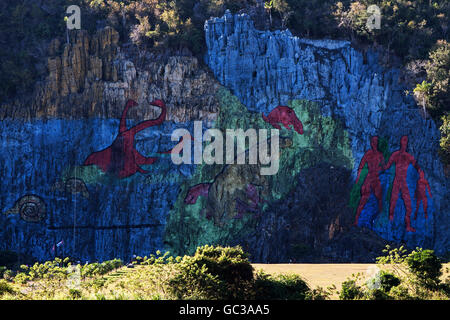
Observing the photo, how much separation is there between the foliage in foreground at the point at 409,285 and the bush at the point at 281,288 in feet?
3.71

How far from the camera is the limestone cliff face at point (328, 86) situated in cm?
2794

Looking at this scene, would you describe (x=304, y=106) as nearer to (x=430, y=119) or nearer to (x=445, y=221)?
(x=430, y=119)

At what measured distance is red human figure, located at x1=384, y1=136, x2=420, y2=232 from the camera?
27391mm

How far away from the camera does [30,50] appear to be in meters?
30.1

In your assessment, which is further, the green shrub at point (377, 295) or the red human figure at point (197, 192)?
the red human figure at point (197, 192)

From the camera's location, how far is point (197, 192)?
27188 millimetres

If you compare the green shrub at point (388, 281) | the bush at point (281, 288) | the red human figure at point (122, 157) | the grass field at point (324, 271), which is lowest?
the grass field at point (324, 271)

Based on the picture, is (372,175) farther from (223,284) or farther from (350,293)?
(223,284)

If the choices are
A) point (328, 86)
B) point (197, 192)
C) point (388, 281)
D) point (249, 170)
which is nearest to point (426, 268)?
point (388, 281)

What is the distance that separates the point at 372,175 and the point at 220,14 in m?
13.7

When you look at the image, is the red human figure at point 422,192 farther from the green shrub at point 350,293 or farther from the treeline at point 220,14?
the green shrub at point 350,293

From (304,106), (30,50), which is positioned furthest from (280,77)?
(30,50)

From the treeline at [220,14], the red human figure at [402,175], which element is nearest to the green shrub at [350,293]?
the red human figure at [402,175]

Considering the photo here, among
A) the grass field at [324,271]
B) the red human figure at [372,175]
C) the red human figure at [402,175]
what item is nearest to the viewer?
the grass field at [324,271]
